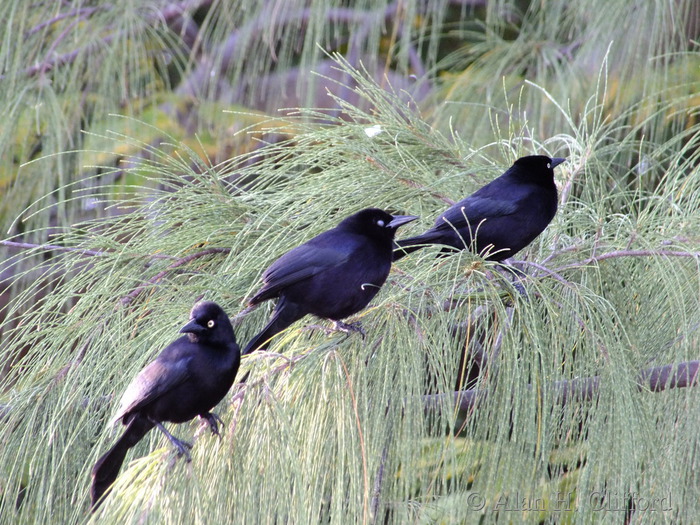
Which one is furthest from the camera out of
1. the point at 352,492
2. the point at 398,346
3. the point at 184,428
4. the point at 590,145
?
the point at 590,145

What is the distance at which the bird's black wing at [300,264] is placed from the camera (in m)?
1.77

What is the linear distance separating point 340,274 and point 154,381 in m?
0.46

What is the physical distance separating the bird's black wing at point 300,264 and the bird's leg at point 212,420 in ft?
0.82

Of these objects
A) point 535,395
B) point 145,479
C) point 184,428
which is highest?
point 535,395

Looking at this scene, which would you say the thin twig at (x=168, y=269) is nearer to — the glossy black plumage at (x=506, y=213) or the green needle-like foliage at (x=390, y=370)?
the green needle-like foliage at (x=390, y=370)

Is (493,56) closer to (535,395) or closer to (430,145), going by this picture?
(430,145)

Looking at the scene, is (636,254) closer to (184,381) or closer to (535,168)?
(535,168)

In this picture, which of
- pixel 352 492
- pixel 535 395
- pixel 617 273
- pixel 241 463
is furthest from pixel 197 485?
pixel 617 273

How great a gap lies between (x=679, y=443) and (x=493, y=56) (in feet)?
6.34

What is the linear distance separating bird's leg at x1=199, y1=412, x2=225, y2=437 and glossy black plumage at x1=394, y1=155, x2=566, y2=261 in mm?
565

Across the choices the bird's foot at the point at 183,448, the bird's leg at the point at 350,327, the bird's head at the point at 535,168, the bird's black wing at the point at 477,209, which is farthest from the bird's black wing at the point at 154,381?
the bird's head at the point at 535,168

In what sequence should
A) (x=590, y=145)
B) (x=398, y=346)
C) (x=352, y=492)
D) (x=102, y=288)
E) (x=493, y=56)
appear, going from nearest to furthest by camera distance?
(x=352, y=492) < (x=398, y=346) < (x=102, y=288) < (x=590, y=145) < (x=493, y=56)

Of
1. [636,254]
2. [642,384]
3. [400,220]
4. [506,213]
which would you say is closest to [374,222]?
[400,220]

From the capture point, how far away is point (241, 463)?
4.49ft
